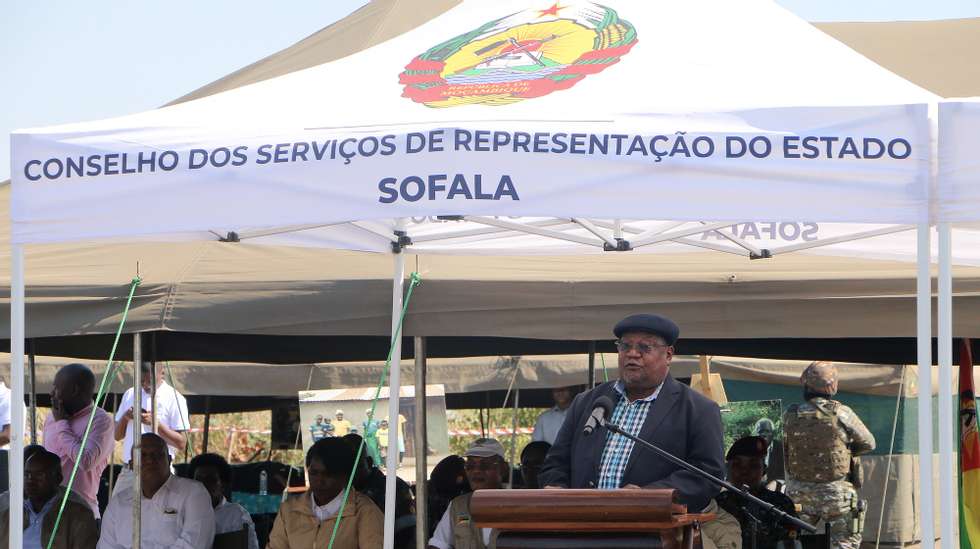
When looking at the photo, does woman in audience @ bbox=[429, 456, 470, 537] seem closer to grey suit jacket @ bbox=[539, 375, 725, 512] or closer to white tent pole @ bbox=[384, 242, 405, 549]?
white tent pole @ bbox=[384, 242, 405, 549]

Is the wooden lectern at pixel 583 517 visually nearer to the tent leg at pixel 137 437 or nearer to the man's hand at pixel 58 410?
the tent leg at pixel 137 437

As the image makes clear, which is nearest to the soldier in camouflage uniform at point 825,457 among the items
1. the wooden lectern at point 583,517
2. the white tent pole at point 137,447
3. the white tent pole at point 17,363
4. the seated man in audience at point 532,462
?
the seated man in audience at point 532,462

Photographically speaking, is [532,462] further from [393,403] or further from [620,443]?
[620,443]

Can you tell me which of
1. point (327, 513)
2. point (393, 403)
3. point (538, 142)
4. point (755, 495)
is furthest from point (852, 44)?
point (327, 513)

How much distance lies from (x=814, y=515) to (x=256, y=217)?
5.17m

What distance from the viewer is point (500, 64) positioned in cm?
505

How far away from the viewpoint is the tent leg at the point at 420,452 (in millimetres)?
6398

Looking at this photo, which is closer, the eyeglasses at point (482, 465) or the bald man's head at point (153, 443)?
the eyeglasses at point (482, 465)

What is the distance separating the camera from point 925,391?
412 cm

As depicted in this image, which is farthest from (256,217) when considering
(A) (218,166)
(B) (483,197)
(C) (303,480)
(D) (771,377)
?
(D) (771,377)

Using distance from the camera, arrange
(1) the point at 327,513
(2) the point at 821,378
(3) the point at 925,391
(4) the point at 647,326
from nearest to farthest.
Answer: (3) the point at 925,391
(4) the point at 647,326
(1) the point at 327,513
(2) the point at 821,378

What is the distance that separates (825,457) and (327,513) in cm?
340

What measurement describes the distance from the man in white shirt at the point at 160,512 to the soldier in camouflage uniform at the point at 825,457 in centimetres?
379

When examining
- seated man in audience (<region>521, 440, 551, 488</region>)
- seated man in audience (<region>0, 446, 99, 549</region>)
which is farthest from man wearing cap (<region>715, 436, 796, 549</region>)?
seated man in audience (<region>0, 446, 99, 549</region>)
